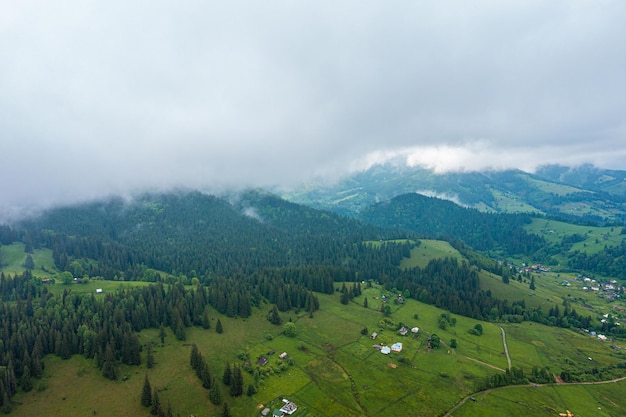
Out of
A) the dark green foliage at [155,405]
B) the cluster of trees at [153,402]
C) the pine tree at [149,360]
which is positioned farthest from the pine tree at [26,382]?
the dark green foliage at [155,405]

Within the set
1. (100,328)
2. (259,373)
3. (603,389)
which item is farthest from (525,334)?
(100,328)

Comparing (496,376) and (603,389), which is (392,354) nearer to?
(496,376)

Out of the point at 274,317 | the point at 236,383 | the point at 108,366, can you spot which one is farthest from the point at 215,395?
the point at 274,317

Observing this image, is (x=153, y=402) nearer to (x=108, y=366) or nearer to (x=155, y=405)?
(x=155, y=405)

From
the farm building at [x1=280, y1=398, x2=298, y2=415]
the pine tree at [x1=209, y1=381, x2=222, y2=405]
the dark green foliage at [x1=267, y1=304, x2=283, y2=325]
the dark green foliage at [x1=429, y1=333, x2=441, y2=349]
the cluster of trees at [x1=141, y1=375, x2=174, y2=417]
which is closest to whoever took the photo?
the cluster of trees at [x1=141, y1=375, x2=174, y2=417]

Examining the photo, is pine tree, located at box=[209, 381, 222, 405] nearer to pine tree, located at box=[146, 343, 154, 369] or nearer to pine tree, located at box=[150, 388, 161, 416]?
pine tree, located at box=[150, 388, 161, 416]

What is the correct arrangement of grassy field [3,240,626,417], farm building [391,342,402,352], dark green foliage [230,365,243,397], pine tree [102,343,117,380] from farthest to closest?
farm building [391,342,402,352] < pine tree [102,343,117,380] < dark green foliage [230,365,243,397] < grassy field [3,240,626,417]

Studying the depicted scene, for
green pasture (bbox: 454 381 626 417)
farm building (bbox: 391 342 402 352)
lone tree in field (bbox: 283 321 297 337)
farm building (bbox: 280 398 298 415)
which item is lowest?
green pasture (bbox: 454 381 626 417)

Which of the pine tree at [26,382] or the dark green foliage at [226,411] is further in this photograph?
the pine tree at [26,382]

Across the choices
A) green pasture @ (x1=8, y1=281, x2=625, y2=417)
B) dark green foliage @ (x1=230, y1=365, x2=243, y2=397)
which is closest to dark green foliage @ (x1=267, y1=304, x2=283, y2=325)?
green pasture @ (x1=8, y1=281, x2=625, y2=417)

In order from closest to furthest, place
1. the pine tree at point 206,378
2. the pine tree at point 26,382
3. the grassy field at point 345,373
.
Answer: the pine tree at point 26,382 → the grassy field at point 345,373 → the pine tree at point 206,378

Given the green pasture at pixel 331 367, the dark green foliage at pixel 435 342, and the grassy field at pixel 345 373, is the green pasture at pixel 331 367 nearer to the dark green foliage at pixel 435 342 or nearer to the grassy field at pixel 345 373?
the grassy field at pixel 345 373

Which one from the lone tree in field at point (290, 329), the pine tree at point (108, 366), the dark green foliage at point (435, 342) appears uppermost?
the pine tree at point (108, 366)

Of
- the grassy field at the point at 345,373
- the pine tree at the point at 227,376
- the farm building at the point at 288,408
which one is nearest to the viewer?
the farm building at the point at 288,408
